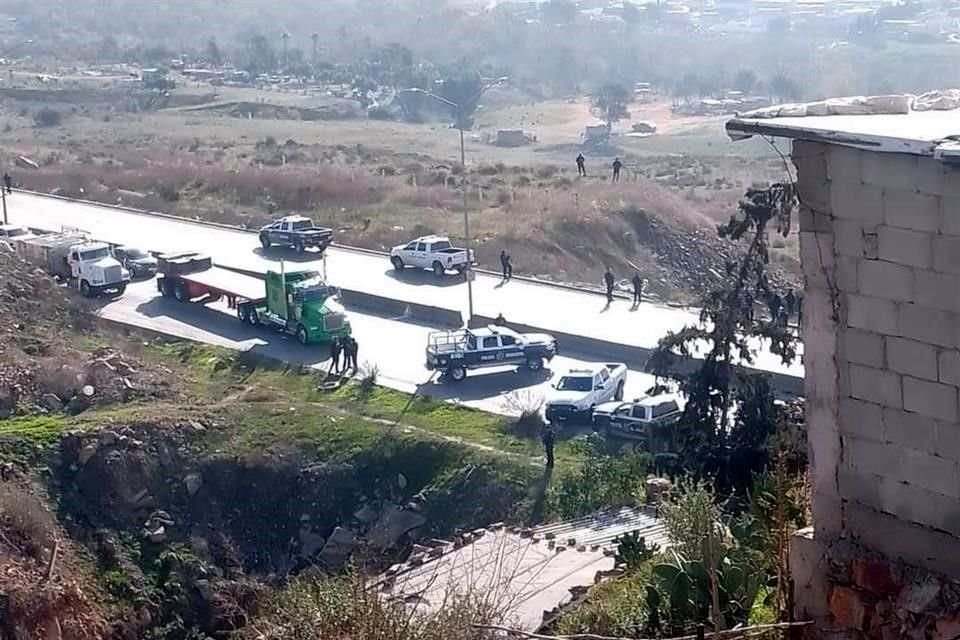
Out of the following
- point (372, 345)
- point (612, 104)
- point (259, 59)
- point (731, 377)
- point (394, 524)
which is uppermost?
point (259, 59)

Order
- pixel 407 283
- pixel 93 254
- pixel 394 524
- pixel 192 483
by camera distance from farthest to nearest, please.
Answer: pixel 407 283 → pixel 93 254 → pixel 192 483 → pixel 394 524

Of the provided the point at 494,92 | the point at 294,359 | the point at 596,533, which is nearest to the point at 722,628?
the point at 596,533

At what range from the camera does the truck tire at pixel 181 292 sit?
41.8 metres

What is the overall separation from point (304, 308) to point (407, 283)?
23.9 feet

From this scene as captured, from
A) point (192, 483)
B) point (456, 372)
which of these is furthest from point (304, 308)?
point (192, 483)

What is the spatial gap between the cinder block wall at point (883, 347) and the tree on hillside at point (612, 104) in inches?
4319

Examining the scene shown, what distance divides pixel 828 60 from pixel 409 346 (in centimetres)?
12440

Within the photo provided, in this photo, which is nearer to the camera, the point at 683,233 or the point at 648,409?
the point at 648,409

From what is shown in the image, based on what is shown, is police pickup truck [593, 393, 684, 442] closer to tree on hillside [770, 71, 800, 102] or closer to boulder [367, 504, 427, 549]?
boulder [367, 504, 427, 549]

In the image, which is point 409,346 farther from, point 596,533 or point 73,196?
point 73,196

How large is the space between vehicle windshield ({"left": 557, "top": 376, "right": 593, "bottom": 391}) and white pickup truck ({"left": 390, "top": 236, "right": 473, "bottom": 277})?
1366cm

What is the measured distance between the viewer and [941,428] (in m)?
9.60

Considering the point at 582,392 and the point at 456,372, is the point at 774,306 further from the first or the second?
the point at 456,372

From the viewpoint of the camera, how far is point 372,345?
1469 inches
